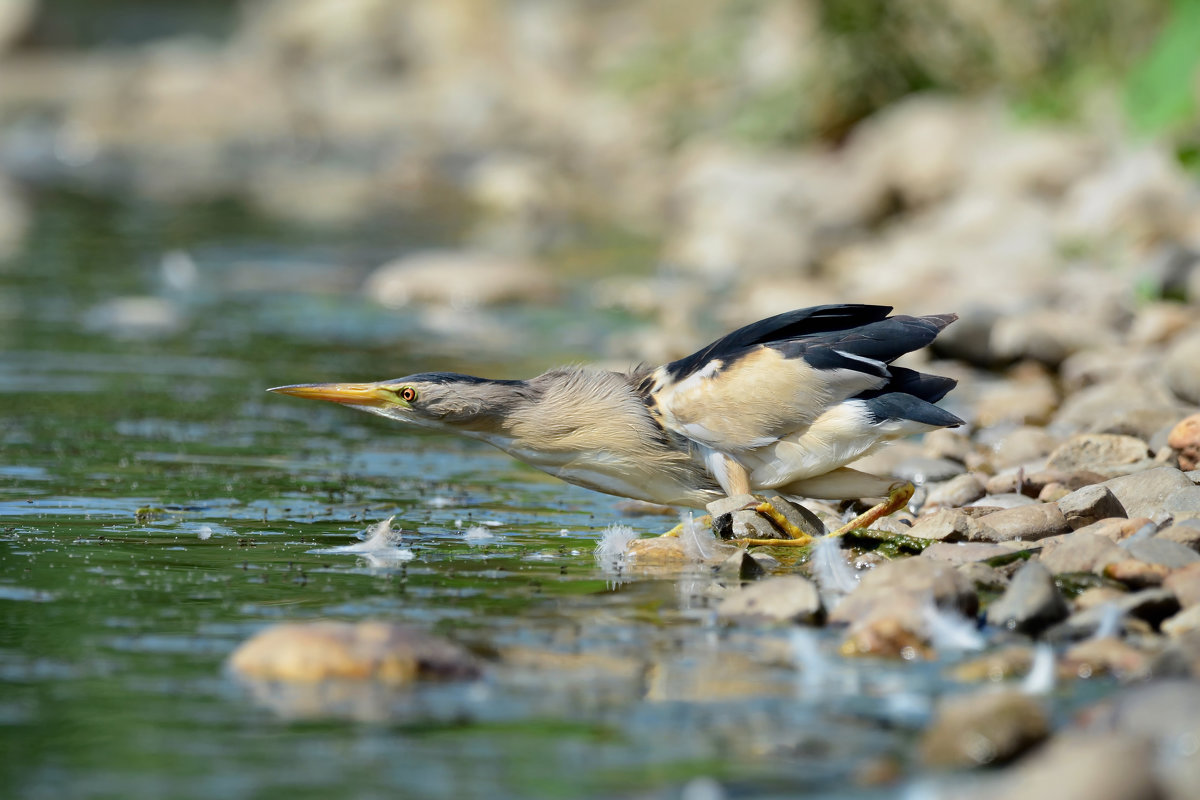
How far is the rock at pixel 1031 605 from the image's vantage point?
13.9ft

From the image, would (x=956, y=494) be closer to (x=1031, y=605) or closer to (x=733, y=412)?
(x=733, y=412)

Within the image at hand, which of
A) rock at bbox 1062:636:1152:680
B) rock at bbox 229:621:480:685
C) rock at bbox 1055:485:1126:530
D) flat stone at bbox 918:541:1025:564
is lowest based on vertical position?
rock at bbox 1062:636:1152:680

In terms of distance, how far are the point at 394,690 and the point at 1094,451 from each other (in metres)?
3.52

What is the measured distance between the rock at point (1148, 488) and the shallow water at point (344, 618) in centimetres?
168

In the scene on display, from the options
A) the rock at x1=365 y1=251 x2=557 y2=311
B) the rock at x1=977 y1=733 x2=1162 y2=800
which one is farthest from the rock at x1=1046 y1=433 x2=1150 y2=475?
the rock at x1=365 y1=251 x2=557 y2=311

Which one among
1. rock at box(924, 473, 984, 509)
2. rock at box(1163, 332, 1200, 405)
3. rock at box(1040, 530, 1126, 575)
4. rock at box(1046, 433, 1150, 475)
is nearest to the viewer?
rock at box(1040, 530, 1126, 575)

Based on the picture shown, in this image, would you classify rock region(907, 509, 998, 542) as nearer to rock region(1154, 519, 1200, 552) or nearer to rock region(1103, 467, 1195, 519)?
rock region(1103, 467, 1195, 519)

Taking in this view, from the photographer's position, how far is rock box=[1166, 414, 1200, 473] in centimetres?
600

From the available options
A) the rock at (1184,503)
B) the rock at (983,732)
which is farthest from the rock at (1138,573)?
the rock at (983,732)

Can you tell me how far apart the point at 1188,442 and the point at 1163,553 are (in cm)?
156

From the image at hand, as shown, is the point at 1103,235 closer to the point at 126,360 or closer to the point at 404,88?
the point at 126,360

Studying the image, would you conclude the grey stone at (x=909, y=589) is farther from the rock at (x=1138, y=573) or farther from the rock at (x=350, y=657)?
the rock at (x=350, y=657)

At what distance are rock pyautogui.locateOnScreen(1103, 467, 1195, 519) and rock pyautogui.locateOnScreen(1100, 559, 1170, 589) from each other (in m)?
0.90

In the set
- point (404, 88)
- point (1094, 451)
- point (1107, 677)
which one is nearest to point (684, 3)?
point (404, 88)
